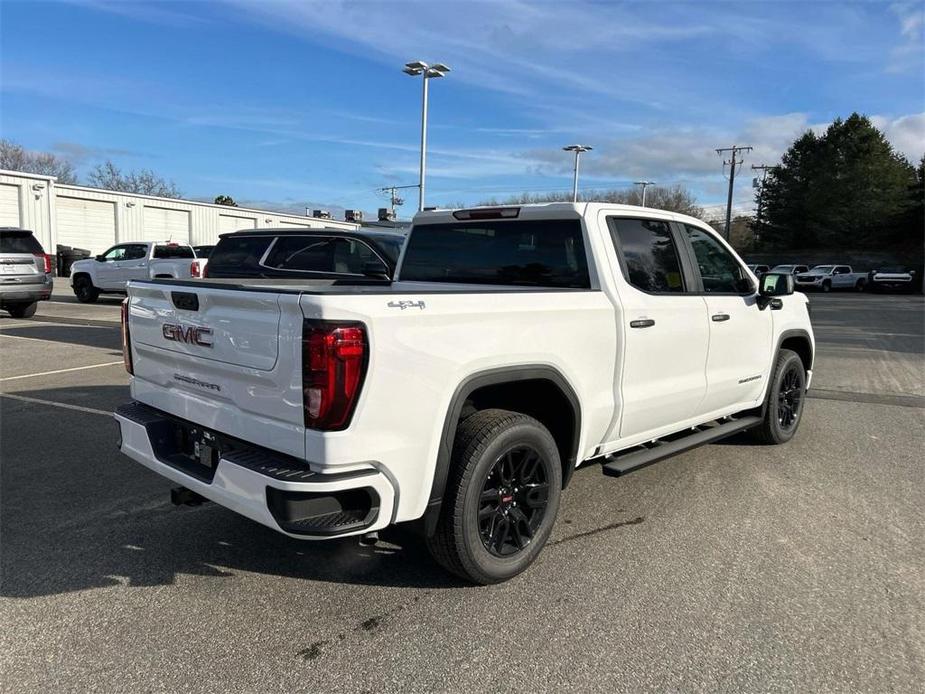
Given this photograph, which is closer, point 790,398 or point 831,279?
point 790,398

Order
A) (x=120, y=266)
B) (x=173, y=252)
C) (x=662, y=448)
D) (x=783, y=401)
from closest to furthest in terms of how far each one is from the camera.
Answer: (x=662, y=448) < (x=783, y=401) < (x=120, y=266) < (x=173, y=252)

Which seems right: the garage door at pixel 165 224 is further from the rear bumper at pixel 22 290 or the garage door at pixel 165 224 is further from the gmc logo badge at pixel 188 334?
the gmc logo badge at pixel 188 334

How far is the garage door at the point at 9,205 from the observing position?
97.2 feet

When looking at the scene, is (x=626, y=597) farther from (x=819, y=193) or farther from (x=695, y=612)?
(x=819, y=193)

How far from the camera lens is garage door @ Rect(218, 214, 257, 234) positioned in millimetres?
43125

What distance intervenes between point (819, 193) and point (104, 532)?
5752cm

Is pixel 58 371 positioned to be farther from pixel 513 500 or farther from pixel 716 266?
pixel 716 266

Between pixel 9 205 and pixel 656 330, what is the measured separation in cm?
3388

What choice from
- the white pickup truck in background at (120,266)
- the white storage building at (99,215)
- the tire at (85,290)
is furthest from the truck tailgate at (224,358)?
the white storage building at (99,215)

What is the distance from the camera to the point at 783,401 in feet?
19.7

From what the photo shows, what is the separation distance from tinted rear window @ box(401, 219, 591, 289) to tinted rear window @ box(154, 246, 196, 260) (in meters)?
16.2

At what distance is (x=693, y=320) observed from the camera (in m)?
4.43

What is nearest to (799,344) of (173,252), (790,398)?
(790,398)

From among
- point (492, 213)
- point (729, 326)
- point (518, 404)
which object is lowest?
point (518, 404)
